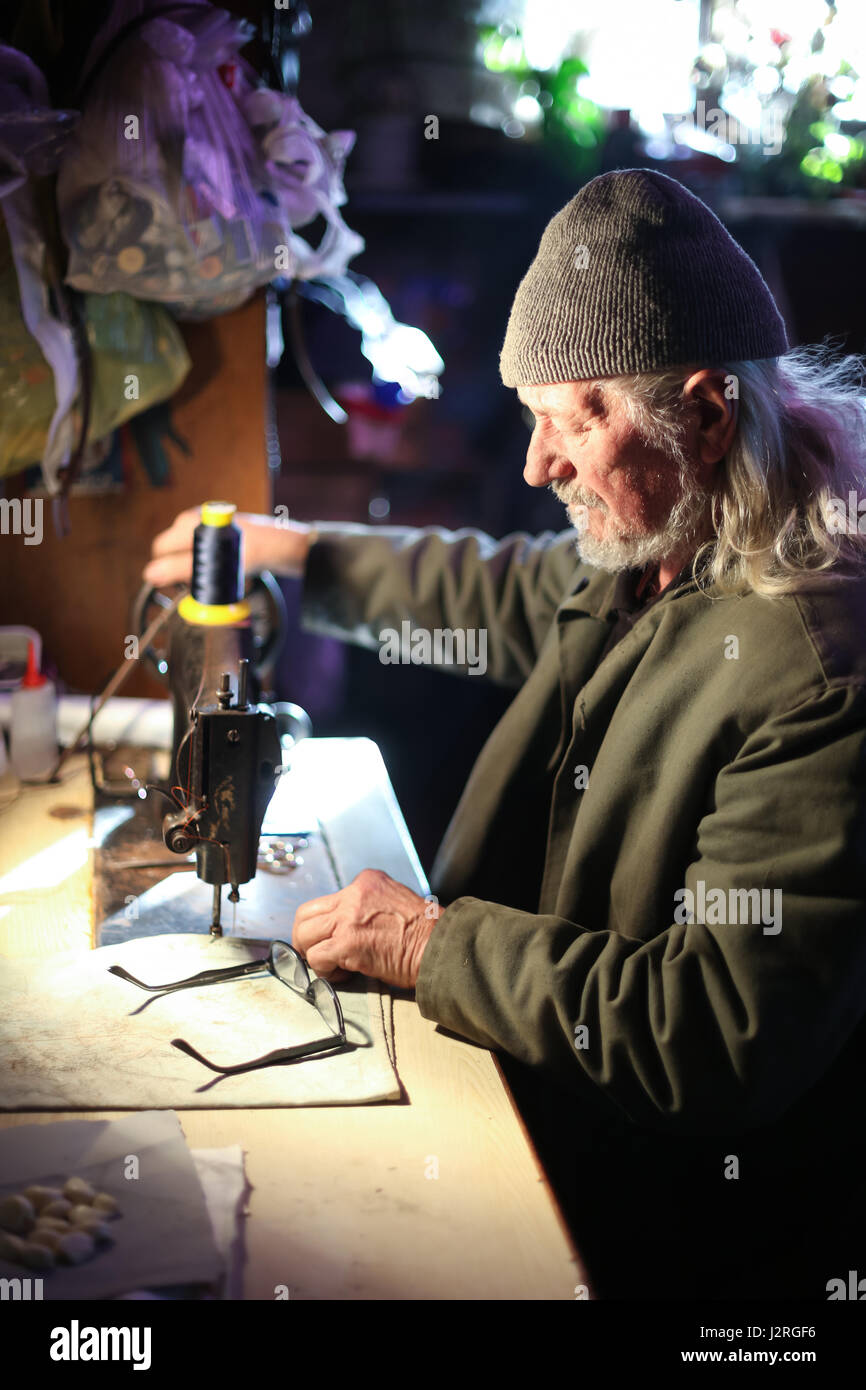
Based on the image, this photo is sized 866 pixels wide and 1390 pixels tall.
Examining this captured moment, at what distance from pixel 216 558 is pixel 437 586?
0.64m

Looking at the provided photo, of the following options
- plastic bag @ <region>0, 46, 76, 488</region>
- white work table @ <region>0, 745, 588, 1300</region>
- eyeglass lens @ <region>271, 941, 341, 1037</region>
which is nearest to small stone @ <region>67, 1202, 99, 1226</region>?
white work table @ <region>0, 745, 588, 1300</region>

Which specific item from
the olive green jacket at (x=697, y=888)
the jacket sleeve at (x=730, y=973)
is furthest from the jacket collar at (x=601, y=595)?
the jacket sleeve at (x=730, y=973)

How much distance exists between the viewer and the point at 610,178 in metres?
1.42

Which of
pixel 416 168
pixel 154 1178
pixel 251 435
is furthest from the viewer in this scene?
pixel 416 168

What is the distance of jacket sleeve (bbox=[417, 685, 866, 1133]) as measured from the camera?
1.14 meters

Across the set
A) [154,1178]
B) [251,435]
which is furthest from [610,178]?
[154,1178]

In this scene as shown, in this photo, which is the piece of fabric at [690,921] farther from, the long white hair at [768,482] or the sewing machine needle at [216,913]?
the sewing machine needle at [216,913]

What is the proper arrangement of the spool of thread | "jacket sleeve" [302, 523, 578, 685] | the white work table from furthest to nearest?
"jacket sleeve" [302, 523, 578, 685] → the spool of thread → the white work table

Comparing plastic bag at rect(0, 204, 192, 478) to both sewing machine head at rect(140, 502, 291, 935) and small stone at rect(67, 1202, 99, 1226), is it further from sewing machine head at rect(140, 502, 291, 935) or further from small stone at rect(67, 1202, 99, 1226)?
small stone at rect(67, 1202, 99, 1226)

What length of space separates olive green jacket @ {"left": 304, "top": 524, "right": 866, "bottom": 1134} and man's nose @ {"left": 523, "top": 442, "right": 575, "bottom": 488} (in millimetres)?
208

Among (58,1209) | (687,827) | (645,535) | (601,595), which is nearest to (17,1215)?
(58,1209)

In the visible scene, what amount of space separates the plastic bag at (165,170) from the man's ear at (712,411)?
884 millimetres

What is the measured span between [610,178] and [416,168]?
2.73m

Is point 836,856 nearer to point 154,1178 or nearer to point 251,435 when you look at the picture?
point 154,1178
